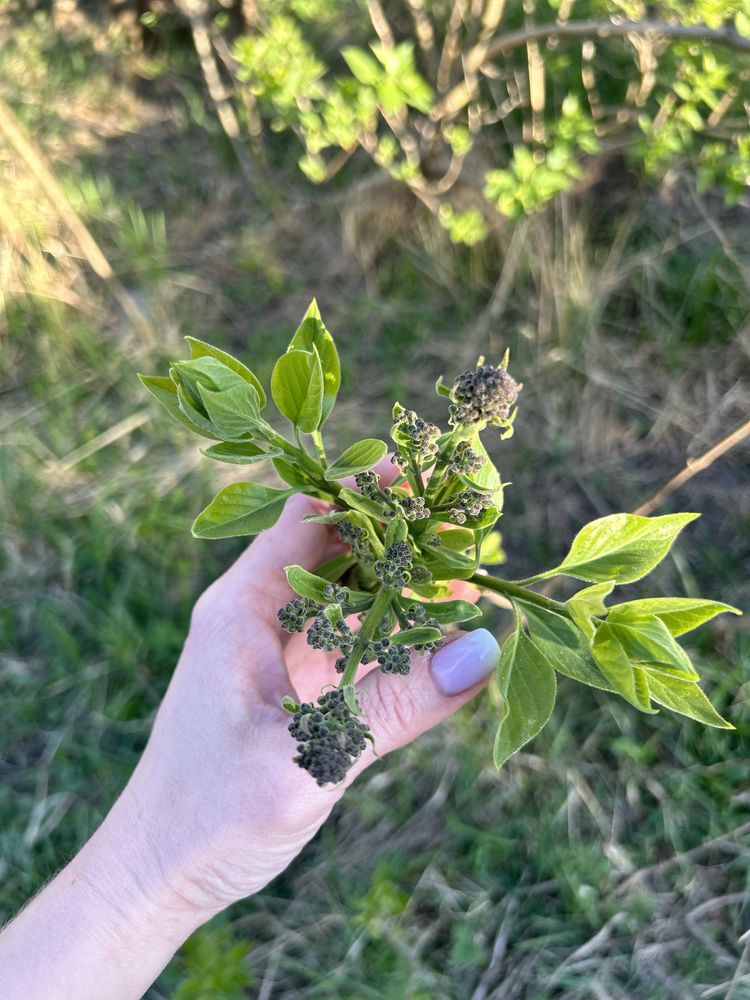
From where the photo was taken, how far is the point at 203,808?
1510 millimetres

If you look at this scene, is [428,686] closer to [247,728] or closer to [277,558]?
[247,728]

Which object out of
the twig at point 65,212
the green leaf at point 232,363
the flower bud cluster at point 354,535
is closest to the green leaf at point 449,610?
the flower bud cluster at point 354,535

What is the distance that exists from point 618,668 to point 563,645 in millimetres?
120

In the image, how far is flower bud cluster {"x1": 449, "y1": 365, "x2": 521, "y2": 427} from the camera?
3.32 feet

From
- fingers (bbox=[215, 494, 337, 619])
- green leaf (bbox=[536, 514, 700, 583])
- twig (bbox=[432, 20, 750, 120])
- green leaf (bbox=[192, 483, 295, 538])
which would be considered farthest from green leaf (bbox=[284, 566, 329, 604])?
twig (bbox=[432, 20, 750, 120])

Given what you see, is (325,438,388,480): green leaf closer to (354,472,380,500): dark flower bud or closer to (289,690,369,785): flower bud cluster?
(354,472,380,500): dark flower bud

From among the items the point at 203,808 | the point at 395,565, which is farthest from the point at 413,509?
the point at 203,808

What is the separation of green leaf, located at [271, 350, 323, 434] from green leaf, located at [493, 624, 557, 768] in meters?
0.42

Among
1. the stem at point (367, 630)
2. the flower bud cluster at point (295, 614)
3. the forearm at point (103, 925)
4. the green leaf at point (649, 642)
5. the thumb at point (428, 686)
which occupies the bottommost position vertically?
the forearm at point (103, 925)

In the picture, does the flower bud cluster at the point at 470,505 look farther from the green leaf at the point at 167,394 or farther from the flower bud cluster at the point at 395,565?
the green leaf at the point at 167,394

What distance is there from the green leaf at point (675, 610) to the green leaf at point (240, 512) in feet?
1.64

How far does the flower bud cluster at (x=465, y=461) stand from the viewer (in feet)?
3.46

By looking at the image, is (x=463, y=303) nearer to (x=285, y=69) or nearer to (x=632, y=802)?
(x=285, y=69)

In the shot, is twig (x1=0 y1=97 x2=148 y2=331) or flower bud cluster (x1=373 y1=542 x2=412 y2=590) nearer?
flower bud cluster (x1=373 y1=542 x2=412 y2=590)
